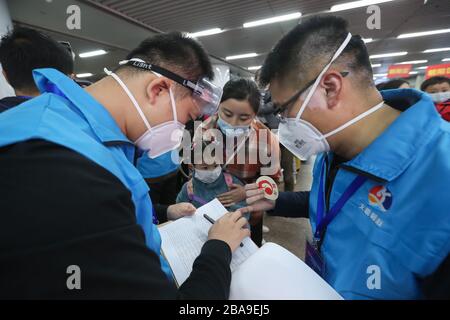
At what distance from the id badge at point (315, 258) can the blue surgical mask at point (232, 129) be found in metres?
1.01

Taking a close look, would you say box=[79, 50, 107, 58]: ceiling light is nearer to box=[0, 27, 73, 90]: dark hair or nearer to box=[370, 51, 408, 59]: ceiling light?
box=[0, 27, 73, 90]: dark hair

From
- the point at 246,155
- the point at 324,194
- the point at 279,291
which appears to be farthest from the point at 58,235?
the point at 246,155

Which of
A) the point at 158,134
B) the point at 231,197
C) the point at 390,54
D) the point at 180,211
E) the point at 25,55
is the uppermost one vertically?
the point at 25,55

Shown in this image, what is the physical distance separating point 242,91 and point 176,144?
92 centimetres

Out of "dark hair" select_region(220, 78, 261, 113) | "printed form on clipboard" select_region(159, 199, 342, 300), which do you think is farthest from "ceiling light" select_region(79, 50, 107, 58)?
"printed form on clipboard" select_region(159, 199, 342, 300)

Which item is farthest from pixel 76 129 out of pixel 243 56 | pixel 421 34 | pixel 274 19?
pixel 243 56

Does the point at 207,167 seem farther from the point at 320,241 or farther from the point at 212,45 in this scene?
the point at 212,45

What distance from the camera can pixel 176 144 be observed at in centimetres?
109

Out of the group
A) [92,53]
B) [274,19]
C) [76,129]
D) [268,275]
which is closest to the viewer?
[76,129]

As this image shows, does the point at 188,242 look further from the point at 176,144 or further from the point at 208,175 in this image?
the point at 208,175

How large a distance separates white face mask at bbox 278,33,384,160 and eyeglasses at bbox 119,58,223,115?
0.36 m

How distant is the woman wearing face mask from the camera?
1821mm

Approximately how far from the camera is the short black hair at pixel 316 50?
36.0 inches

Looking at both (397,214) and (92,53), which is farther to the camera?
(92,53)
